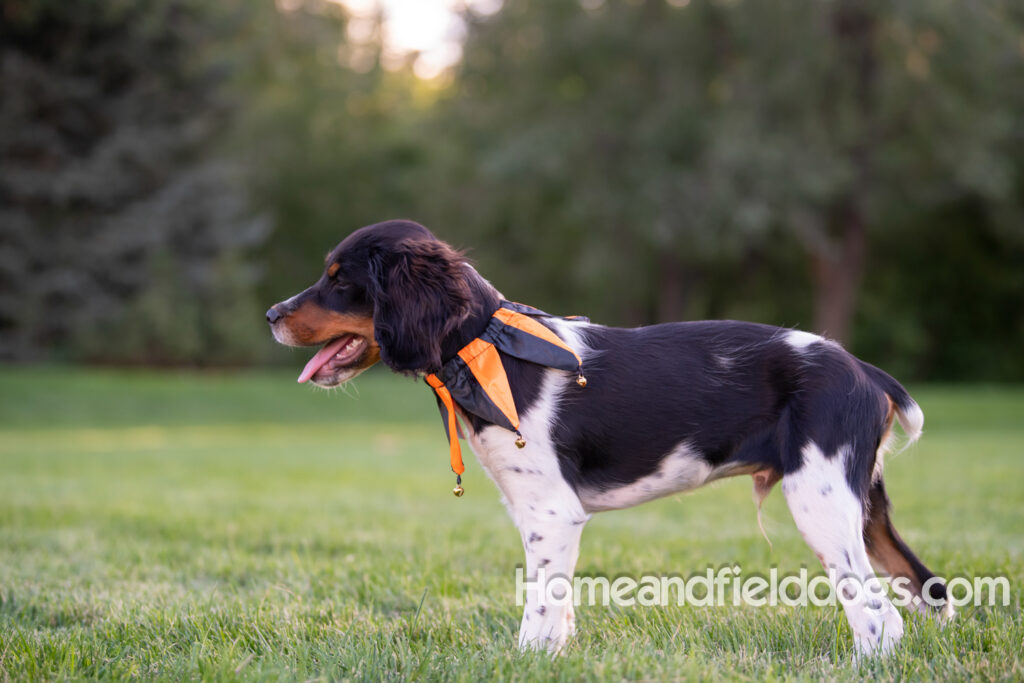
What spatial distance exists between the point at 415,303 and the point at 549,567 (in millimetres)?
1159

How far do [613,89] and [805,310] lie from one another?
50.7ft

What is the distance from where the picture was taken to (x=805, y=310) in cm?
3572

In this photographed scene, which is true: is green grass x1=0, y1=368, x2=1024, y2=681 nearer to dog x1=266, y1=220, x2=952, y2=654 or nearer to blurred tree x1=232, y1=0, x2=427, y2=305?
dog x1=266, y1=220, x2=952, y2=654

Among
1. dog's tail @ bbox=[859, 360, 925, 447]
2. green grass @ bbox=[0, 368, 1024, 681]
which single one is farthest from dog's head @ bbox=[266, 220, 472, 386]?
dog's tail @ bbox=[859, 360, 925, 447]

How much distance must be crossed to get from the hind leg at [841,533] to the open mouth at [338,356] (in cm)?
186

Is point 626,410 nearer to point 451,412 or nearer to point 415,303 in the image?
point 451,412

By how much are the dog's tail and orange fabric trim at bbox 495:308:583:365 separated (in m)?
1.22

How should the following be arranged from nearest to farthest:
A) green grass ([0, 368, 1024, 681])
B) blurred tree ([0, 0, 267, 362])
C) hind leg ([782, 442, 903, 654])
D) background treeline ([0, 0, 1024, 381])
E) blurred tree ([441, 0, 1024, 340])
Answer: green grass ([0, 368, 1024, 681]), hind leg ([782, 442, 903, 654]), blurred tree ([441, 0, 1024, 340]), background treeline ([0, 0, 1024, 381]), blurred tree ([0, 0, 267, 362])

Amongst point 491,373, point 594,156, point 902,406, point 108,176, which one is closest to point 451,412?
point 491,373

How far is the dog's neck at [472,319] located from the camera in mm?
3615

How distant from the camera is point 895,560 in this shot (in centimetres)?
385

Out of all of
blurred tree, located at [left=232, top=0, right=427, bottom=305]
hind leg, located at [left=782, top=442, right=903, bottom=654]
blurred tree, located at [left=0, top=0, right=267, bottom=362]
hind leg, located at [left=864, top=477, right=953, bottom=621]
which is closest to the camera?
hind leg, located at [left=782, top=442, right=903, bottom=654]

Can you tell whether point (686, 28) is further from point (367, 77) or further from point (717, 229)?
point (367, 77)

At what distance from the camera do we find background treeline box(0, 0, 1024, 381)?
22.0m
